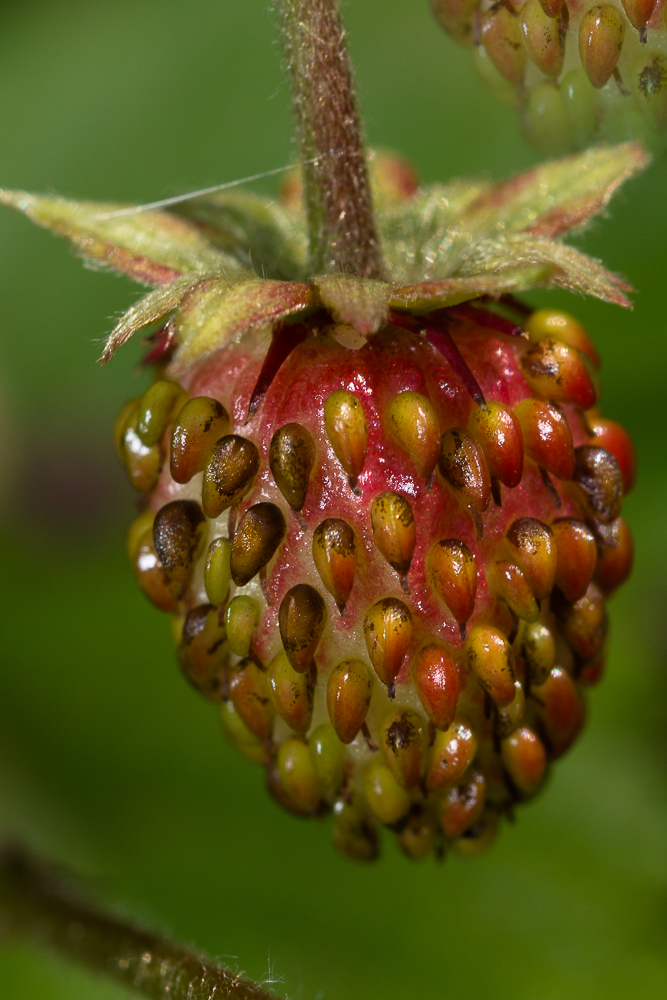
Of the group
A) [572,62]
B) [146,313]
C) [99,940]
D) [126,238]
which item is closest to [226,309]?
[146,313]

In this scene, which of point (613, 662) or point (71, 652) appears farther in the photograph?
point (71, 652)

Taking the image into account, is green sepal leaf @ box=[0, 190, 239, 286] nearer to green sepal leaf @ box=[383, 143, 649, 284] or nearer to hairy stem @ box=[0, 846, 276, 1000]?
green sepal leaf @ box=[383, 143, 649, 284]

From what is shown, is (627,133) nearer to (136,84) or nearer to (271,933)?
(271,933)

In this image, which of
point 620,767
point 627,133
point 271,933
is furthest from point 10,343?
point 627,133

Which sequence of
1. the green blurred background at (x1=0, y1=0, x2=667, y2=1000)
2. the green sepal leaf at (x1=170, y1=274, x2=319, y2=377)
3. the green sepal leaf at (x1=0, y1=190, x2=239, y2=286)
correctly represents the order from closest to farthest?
the green sepal leaf at (x1=170, y1=274, x2=319, y2=377)
the green sepal leaf at (x1=0, y1=190, x2=239, y2=286)
the green blurred background at (x1=0, y1=0, x2=667, y2=1000)

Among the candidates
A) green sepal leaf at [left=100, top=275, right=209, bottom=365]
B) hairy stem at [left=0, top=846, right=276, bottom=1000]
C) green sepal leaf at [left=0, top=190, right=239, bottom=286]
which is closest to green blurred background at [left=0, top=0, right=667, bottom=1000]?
hairy stem at [left=0, top=846, right=276, bottom=1000]

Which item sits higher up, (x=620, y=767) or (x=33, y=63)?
(x=33, y=63)

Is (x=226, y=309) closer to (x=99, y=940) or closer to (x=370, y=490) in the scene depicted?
(x=370, y=490)

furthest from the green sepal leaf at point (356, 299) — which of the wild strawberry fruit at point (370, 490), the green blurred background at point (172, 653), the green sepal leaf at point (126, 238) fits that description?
the green blurred background at point (172, 653)

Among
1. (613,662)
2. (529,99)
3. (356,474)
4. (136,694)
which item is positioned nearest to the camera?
(356,474)

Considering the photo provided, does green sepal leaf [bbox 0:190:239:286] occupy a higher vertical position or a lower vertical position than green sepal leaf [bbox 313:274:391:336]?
higher
